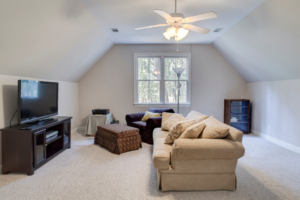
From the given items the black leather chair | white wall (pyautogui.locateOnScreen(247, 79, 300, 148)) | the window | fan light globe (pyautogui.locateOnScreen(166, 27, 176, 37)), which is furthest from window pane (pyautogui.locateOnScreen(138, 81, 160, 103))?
fan light globe (pyautogui.locateOnScreen(166, 27, 176, 37))

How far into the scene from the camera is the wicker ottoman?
12.1ft

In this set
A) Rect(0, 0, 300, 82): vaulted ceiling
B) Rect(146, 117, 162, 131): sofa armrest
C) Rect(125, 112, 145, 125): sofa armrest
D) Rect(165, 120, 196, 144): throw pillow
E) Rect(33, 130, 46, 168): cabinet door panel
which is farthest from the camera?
Rect(125, 112, 145, 125): sofa armrest

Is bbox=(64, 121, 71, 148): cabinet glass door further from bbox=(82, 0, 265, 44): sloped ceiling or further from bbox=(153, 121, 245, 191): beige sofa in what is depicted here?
bbox=(153, 121, 245, 191): beige sofa

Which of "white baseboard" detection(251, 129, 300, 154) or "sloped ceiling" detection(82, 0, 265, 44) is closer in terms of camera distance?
"sloped ceiling" detection(82, 0, 265, 44)

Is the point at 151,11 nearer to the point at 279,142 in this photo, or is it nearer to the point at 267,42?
the point at 267,42

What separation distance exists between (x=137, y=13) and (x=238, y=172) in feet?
10.4

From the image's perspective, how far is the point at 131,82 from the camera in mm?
5844

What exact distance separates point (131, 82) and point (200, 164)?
3960 mm

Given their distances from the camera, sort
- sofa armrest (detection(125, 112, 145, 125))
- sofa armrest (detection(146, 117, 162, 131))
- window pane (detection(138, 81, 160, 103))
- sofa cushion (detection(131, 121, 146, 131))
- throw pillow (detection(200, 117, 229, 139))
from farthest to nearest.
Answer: window pane (detection(138, 81, 160, 103)) → sofa armrest (detection(125, 112, 145, 125)) → sofa cushion (detection(131, 121, 146, 131)) → sofa armrest (detection(146, 117, 162, 131)) → throw pillow (detection(200, 117, 229, 139))

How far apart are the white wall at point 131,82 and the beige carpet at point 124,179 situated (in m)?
2.24

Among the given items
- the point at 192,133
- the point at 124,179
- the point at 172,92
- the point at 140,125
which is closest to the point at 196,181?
the point at 192,133

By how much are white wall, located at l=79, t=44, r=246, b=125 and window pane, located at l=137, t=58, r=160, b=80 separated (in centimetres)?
26

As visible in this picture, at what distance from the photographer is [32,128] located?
2826 millimetres

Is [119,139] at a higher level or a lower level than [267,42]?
lower
